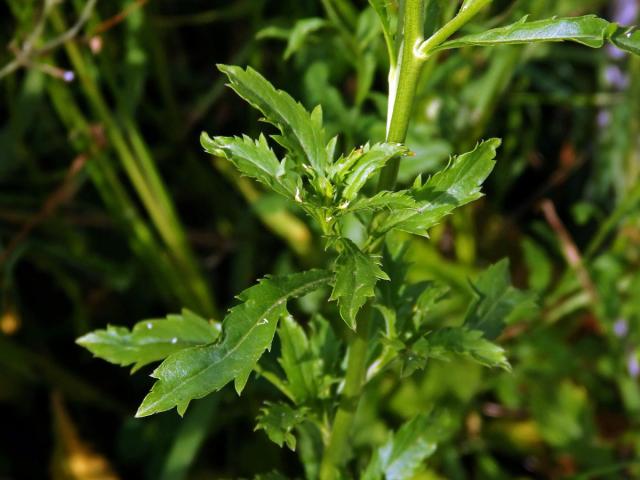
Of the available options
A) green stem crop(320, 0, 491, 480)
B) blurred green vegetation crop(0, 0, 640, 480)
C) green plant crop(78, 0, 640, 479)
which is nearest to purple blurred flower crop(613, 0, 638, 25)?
blurred green vegetation crop(0, 0, 640, 480)

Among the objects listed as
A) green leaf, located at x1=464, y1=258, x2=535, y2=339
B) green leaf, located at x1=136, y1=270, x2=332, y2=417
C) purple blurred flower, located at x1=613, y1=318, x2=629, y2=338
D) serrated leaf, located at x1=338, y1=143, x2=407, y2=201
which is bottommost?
purple blurred flower, located at x1=613, y1=318, x2=629, y2=338

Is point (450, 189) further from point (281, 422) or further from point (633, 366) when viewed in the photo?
point (633, 366)

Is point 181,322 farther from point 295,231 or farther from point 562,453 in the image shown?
point 562,453

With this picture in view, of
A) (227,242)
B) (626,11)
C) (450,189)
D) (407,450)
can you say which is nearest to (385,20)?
(450,189)

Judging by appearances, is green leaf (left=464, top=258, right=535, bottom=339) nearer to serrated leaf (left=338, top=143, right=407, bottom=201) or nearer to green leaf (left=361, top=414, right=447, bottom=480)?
green leaf (left=361, top=414, right=447, bottom=480)

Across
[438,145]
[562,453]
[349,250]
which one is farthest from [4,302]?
[562,453]
